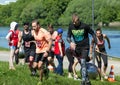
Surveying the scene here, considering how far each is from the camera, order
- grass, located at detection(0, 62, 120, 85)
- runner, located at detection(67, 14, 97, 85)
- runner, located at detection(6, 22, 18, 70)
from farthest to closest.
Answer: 1. runner, located at detection(6, 22, 18, 70)
2. runner, located at detection(67, 14, 97, 85)
3. grass, located at detection(0, 62, 120, 85)

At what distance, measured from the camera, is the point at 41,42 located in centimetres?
1124

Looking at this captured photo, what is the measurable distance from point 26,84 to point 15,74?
3.35 feet

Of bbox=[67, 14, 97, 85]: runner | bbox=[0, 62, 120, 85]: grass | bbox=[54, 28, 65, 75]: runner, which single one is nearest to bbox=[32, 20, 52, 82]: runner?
bbox=[0, 62, 120, 85]: grass

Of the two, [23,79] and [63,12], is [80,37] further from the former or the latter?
[63,12]

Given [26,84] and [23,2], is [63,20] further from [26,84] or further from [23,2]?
[26,84]

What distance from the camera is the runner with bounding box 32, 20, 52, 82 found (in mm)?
11094

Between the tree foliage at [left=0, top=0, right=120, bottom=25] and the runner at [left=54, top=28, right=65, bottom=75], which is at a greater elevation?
the runner at [left=54, top=28, right=65, bottom=75]

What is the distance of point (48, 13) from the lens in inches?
4469

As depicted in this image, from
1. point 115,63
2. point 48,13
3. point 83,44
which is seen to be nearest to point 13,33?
point 83,44

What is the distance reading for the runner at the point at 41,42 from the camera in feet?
36.4

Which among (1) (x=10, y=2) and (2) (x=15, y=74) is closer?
(2) (x=15, y=74)

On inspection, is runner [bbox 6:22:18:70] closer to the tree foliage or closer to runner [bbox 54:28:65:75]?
runner [bbox 54:28:65:75]

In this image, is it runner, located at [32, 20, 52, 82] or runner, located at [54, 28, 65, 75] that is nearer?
runner, located at [32, 20, 52, 82]

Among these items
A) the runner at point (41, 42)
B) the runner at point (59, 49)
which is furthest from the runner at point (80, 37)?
the runner at point (59, 49)
